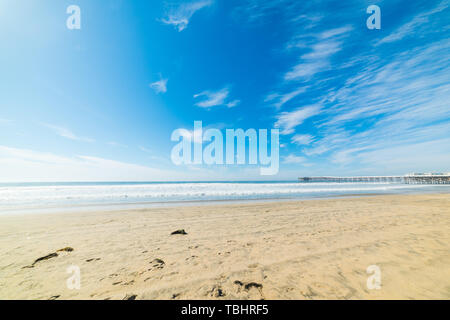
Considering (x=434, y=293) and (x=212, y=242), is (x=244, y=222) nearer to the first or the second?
(x=212, y=242)

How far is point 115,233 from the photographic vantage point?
6250 millimetres

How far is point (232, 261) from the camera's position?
394cm

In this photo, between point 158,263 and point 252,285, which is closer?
point 252,285

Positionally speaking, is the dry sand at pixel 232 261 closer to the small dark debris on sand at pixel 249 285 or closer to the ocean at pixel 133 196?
the small dark debris on sand at pixel 249 285

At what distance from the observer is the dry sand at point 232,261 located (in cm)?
288

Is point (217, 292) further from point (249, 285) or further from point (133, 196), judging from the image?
point (133, 196)

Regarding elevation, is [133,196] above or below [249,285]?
below

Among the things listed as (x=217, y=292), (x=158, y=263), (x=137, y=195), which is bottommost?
(x=137, y=195)

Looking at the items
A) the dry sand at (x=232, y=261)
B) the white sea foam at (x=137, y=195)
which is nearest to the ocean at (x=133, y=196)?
the white sea foam at (x=137, y=195)

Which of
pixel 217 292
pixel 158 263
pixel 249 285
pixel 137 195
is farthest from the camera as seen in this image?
pixel 137 195

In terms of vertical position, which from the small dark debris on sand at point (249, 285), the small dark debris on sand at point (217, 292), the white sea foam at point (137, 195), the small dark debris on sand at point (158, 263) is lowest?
the white sea foam at point (137, 195)

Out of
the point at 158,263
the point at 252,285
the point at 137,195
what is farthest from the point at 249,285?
the point at 137,195
